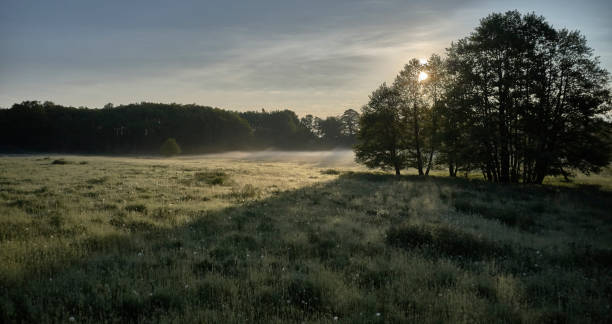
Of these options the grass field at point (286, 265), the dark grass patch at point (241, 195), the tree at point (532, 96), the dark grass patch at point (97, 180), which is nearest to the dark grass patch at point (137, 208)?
the grass field at point (286, 265)

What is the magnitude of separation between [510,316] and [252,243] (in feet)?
18.5

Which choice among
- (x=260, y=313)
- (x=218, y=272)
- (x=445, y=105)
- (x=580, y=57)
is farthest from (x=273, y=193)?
(x=580, y=57)

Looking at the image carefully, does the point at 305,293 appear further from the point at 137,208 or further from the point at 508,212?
the point at 508,212

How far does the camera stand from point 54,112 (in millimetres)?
102125

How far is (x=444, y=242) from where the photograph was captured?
8281mm

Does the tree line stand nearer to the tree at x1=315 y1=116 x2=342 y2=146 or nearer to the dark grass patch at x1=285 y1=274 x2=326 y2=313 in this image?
the dark grass patch at x1=285 y1=274 x2=326 y2=313

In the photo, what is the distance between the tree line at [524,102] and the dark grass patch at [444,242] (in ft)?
62.6

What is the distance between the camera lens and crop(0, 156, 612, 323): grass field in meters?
4.63

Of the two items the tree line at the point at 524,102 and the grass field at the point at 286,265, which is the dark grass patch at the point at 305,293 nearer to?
the grass field at the point at 286,265

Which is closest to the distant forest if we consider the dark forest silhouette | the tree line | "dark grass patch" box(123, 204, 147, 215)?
the dark forest silhouette

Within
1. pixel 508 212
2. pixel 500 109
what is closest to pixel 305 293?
pixel 508 212

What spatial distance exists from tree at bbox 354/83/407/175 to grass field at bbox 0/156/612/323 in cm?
2263

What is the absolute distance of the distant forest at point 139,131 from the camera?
317 ft

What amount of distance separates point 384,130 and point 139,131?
9719cm
